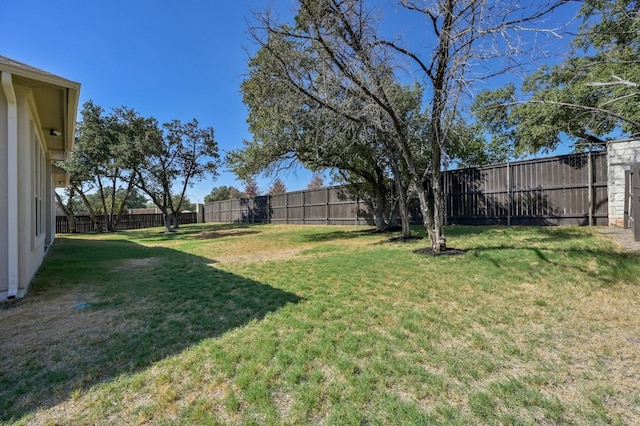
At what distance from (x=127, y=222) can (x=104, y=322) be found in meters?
27.8

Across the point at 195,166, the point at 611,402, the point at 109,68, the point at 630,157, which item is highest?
the point at 109,68

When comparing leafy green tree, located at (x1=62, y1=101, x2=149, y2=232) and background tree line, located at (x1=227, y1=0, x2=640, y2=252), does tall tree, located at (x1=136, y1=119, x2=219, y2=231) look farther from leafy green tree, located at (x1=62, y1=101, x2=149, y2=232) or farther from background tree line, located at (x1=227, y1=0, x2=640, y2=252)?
background tree line, located at (x1=227, y1=0, x2=640, y2=252)

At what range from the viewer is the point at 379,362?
2.50m

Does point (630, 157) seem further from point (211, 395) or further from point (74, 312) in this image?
point (74, 312)

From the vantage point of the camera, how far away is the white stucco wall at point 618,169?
7.36 meters

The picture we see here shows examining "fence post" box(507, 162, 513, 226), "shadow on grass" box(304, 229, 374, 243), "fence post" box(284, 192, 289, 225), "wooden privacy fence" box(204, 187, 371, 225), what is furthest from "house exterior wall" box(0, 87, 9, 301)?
"fence post" box(284, 192, 289, 225)

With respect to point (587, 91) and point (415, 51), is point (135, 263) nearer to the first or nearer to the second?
point (415, 51)

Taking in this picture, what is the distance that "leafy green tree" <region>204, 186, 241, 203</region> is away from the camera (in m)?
45.4

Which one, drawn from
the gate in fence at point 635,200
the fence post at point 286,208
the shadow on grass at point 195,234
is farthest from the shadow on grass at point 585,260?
the fence post at point 286,208

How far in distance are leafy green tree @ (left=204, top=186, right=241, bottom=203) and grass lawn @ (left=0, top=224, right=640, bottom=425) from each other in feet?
134

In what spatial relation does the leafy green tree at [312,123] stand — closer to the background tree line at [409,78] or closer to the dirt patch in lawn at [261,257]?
the background tree line at [409,78]

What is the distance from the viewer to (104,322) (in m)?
3.51

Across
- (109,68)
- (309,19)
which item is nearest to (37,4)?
(109,68)

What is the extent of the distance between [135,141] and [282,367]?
18.3 meters
